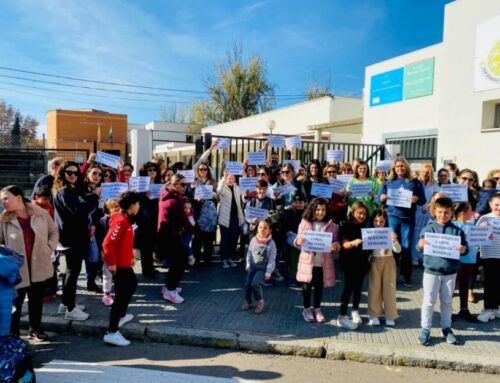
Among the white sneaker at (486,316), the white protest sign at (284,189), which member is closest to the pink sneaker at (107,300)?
the white protest sign at (284,189)

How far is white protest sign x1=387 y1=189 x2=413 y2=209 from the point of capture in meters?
6.32

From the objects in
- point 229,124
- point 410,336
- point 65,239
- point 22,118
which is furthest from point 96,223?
point 22,118

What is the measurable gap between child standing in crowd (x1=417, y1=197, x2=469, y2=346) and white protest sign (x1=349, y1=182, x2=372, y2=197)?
7.60 ft

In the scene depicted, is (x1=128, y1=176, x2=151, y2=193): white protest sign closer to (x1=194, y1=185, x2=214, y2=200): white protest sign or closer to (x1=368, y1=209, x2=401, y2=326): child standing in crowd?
(x1=194, y1=185, x2=214, y2=200): white protest sign

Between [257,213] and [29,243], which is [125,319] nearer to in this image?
[29,243]

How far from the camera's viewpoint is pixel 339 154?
9.09m

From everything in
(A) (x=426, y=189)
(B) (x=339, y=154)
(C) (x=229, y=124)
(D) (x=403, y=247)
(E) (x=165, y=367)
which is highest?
(C) (x=229, y=124)

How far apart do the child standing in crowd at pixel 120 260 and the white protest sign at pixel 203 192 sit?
2391 millimetres

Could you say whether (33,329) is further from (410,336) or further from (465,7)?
(465,7)

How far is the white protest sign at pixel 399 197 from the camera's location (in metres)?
6.32

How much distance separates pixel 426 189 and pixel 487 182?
3.18 feet

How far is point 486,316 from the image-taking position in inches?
204

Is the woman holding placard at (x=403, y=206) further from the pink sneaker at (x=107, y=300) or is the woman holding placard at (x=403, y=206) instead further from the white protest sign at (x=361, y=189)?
the pink sneaker at (x=107, y=300)

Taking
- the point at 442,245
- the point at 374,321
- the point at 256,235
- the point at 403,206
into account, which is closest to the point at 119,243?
the point at 256,235
